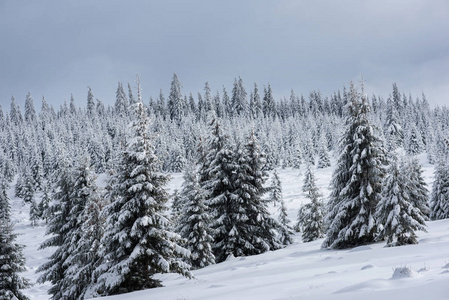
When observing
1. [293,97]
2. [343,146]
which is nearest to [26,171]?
[343,146]

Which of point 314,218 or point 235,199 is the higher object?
point 235,199

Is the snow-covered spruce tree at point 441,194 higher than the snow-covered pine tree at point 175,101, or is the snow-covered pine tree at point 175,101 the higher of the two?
the snow-covered pine tree at point 175,101

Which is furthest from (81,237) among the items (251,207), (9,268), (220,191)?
(251,207)

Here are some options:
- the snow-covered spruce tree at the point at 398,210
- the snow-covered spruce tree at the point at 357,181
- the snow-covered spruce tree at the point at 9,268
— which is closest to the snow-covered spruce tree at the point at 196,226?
the snow-covered spruce tree at the point at 357,181

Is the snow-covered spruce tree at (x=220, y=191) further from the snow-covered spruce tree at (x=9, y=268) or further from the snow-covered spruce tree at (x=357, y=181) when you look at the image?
the snow-covered spruce tree at (x=9, y=268)

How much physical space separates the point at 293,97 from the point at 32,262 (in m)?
149

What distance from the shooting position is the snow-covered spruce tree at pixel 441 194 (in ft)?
109

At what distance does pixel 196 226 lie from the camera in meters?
21.9

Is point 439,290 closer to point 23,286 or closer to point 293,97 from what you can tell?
point 23,286

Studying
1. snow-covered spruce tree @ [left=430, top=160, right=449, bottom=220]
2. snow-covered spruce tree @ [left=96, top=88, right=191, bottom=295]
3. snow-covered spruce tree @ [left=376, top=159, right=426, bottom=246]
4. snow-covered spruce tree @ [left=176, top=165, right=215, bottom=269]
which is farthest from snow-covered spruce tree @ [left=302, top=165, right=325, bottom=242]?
snow-covered spruce tree @ [left=96, top=88, right=191, bottom=295]

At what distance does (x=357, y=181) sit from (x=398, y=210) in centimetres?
385

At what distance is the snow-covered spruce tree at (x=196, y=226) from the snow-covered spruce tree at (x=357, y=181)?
27.2 ft

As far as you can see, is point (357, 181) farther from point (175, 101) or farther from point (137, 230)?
point (175, 101)

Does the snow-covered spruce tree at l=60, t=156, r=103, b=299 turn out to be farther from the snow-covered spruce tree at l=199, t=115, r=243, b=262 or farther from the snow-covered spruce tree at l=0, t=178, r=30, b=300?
the snow-covered spruce tree at l=199, t=115, r=243, b=262
